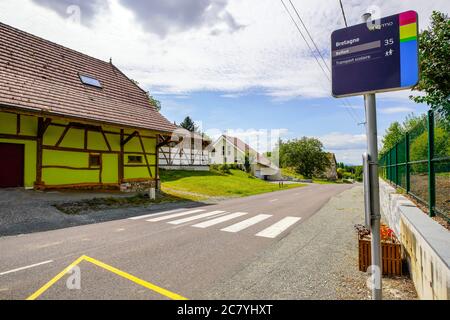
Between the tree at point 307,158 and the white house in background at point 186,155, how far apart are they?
39582 millimetres

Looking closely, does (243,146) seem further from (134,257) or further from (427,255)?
(427,255)

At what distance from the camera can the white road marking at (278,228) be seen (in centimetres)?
749

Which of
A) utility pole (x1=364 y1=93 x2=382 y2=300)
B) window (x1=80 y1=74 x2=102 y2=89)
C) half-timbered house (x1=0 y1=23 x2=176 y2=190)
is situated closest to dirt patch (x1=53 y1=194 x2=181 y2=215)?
half-timbered house (x1=0 y1=23 x2=176 y2=190)

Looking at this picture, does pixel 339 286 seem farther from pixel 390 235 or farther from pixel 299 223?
pixel 299 223

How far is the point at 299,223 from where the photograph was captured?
362 inches

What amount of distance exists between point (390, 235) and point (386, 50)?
3475mm

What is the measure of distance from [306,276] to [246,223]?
462cm

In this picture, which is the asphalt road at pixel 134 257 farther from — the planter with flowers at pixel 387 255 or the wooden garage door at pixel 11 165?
the wooden garage door at pixel 11 165

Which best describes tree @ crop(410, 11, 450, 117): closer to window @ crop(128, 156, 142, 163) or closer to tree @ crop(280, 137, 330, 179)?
window @ crop(128, 156, 142, 163)

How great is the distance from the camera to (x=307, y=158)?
241 feet

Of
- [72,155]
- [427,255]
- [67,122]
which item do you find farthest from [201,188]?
[427,255]

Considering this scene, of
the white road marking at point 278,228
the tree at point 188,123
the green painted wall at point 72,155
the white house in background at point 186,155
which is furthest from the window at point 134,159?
the tree at point 188,123
